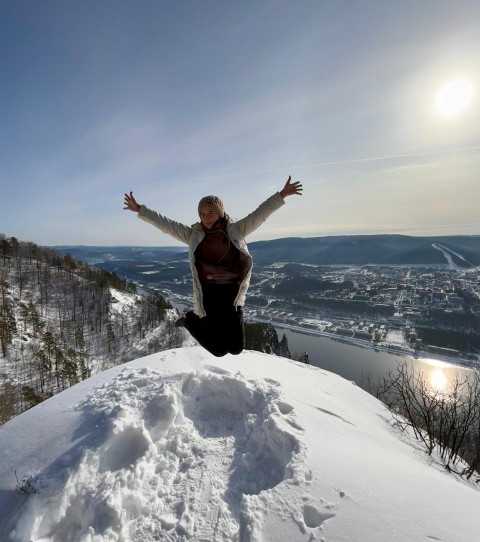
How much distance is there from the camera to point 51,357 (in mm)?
45344

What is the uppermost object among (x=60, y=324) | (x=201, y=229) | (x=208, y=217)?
(x=208, y=217)

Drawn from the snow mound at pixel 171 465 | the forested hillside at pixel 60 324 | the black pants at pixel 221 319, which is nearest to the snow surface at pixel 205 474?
the snow mound at pixel 171 465

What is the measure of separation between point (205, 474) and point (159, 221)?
167 inches

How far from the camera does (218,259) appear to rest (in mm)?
4980

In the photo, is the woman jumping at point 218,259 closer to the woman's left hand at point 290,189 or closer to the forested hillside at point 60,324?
the woman's left hand at point 290,189

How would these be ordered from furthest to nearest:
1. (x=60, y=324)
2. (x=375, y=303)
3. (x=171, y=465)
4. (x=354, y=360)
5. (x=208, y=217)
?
(x=375, y=303) → (x=354, y=360) → (x=60, y=324) → (x=208, y=217) → (x=171, y=465)

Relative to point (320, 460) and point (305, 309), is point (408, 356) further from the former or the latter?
point (320, 460)

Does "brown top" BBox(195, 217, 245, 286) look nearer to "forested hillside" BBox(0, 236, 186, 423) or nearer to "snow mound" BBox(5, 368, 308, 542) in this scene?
"snow mound" BBox(5, 368, 308, 542)

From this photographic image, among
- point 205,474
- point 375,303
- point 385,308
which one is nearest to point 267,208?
point 205,474

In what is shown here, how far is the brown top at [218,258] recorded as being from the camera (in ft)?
16.1

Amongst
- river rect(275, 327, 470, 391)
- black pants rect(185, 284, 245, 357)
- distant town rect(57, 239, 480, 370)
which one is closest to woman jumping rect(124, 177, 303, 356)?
black pants rect(185, 284, 245, 357)

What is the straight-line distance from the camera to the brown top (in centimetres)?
489

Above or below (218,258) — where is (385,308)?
below

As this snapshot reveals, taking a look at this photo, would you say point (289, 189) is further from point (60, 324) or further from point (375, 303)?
point (375, 303)
